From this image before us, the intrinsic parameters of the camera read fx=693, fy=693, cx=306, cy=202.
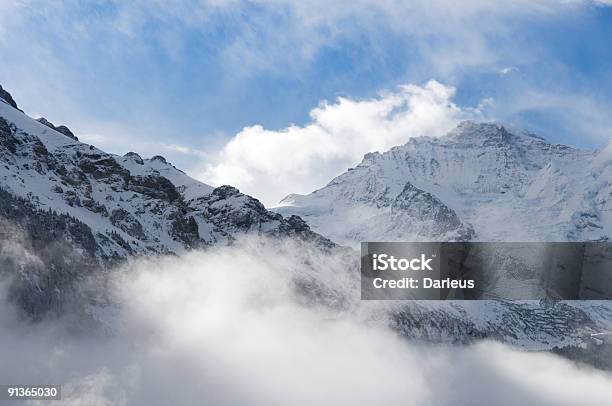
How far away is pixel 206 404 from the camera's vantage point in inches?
7574

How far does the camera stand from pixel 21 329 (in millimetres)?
152500

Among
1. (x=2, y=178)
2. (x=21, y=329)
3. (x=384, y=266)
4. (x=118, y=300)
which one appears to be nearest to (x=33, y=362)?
(x=21, y=329)

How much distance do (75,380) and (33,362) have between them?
13.1 meters

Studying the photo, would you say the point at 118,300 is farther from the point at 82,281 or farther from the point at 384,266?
the point at 384,266

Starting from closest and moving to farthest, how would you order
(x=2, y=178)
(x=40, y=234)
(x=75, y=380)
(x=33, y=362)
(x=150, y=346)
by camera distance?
1. (x=33, y=362)
2. (x=75, y=380)
3. (x=40, y=234)
4. (x=2, y=178)
5. (x=150, y=346)

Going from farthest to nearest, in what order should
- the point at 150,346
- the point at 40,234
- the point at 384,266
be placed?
the point at 150,346 < the point at 40,234 < the point at 384,266

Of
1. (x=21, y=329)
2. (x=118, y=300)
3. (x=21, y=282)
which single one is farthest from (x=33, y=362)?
(x=118, y=300)

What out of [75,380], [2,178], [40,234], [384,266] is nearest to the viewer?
[384,266]

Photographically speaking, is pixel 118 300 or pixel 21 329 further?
pixel 118 300

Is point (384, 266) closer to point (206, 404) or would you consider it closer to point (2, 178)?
point (206, 404)

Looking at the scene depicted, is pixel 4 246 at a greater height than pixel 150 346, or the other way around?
pixel 4 246

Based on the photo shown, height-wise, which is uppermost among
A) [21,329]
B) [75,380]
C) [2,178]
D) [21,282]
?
[2,178]

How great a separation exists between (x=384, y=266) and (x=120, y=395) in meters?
85.8

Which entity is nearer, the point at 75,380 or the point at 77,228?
the point at 75,380
